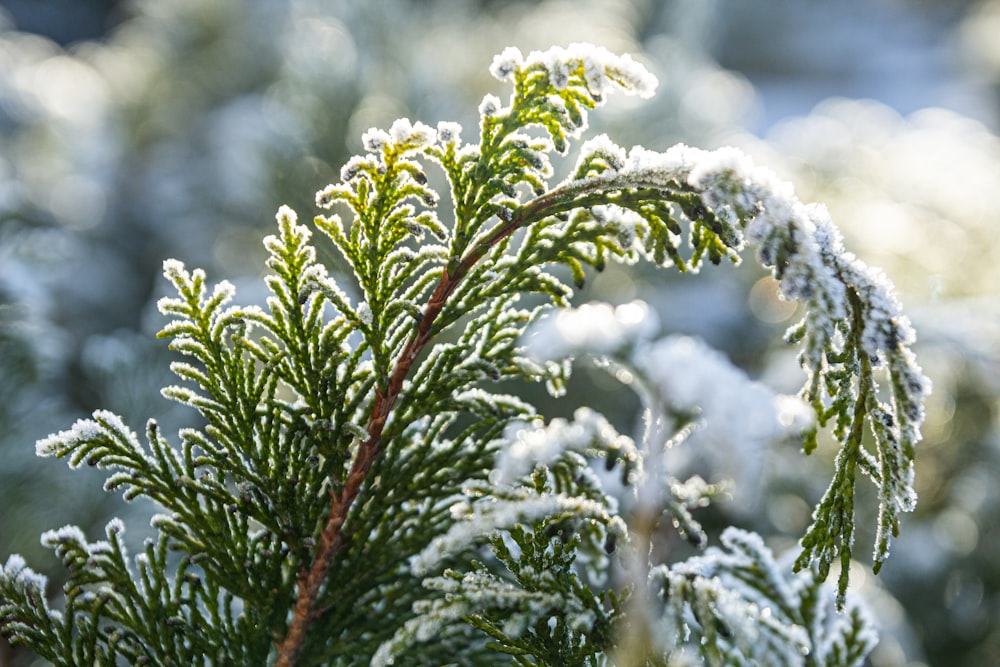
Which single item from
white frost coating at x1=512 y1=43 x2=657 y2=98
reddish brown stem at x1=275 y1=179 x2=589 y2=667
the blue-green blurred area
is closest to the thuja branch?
reddish brown stem at x1=275 y1=179 x2=589 y2=667

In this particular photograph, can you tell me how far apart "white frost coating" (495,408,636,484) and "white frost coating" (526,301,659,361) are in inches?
2.9

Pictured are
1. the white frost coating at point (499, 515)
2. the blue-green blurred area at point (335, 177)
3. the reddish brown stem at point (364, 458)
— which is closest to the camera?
the white frost coating at point (499, 515)

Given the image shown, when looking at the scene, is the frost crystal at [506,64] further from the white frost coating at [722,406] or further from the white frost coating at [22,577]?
the white frost coating at [22,577]

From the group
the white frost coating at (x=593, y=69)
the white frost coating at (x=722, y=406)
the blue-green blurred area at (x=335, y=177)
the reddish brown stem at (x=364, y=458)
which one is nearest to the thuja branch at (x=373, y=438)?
the reddish brown stem at (x=364, y=458)

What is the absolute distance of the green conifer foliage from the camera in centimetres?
68

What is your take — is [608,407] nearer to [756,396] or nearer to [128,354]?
[128,354]

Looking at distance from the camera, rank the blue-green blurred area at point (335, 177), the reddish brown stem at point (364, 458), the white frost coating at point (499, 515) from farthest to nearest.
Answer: the blue-green blurred area at point (335, 177) → the reddish brown stem at point (364, 458) → the white frost coating at point (499, 515)

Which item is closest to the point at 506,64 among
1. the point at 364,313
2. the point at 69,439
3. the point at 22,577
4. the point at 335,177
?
the point at 364,313

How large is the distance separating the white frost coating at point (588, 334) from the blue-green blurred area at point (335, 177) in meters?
0.66

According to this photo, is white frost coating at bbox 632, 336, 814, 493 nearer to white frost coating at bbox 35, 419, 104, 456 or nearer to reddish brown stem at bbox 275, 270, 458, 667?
reddish brown stem at bbox 275, 270, 458, 667

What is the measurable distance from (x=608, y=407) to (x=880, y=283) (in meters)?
2.74

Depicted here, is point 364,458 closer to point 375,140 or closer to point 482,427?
point 482,427

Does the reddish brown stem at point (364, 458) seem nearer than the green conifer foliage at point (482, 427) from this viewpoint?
No

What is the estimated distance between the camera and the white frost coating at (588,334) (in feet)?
2.77
